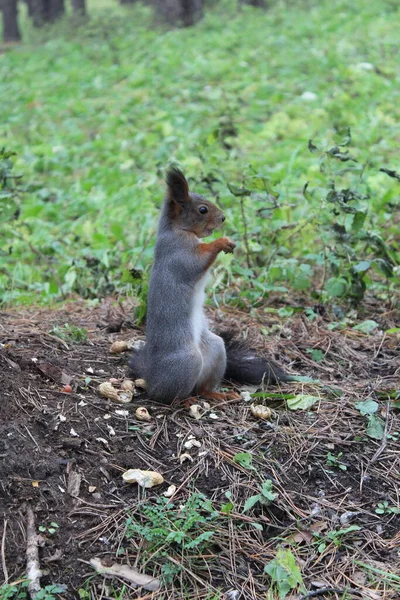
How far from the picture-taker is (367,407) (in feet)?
10.5

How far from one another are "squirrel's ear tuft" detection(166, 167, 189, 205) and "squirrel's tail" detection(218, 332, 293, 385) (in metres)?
0.76

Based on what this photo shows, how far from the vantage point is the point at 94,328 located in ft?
13.1

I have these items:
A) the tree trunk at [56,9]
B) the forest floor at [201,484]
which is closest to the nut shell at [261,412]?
the forest floor at [201,484]

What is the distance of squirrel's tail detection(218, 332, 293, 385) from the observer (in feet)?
11.2

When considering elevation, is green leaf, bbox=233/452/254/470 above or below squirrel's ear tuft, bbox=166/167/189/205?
below

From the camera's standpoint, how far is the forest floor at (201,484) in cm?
237

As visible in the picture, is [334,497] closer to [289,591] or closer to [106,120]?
[289,591]

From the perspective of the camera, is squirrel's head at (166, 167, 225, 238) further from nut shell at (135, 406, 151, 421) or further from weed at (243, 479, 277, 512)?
weed at (243, 479, 277, 512)

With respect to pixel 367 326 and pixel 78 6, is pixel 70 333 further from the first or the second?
pixel 78 6

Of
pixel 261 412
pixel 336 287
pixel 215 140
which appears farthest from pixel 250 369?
pixel 215 140

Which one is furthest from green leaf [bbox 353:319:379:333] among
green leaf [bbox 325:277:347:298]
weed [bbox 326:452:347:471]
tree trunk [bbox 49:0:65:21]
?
tree trunk [bbox 49:0:65:21]

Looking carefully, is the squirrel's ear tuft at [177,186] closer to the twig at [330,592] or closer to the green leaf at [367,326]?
the green leaf at [367,326]

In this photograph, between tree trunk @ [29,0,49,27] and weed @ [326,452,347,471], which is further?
tree trunk @ [29,0,49,27]

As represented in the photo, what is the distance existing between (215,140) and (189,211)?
145 cm
